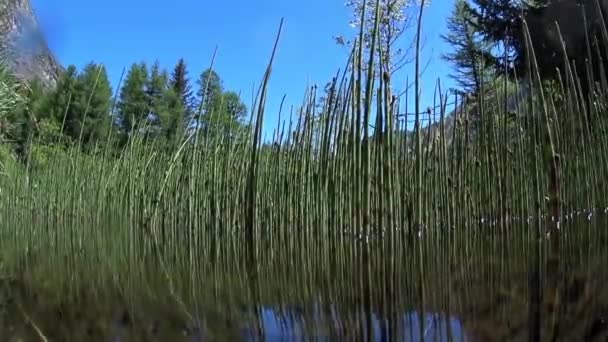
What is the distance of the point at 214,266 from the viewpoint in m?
1.86

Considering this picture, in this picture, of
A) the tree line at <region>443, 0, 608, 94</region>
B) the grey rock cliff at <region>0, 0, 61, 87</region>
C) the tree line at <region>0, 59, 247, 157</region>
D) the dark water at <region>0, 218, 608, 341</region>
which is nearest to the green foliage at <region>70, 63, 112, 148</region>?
the tree line at <region>0, 59, 247, 157</region>

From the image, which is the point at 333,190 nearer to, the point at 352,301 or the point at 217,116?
the point at 352,301

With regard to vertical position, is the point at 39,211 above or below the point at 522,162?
below

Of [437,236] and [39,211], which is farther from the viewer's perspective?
[39,211]

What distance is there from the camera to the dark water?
96 centimetres

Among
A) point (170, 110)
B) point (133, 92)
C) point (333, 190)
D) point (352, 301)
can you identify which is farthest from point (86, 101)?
point (352, 301)

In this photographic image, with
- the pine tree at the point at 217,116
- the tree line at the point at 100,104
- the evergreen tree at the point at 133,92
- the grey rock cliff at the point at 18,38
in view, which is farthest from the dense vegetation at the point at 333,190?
the evergreen tree at the point at 133,92

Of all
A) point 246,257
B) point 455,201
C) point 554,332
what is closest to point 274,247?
point 246,257

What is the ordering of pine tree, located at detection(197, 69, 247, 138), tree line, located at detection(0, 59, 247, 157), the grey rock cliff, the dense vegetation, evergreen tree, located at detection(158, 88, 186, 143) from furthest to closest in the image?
1. evergreen tree, located at detection(158, 88, 186, 143)
2. tree line, located at detection(0, 59, 247, 157)
3. the grey rock cliff
4. pine tree, located at detection(197, 69, 247, 138)
5. the dense vegetation

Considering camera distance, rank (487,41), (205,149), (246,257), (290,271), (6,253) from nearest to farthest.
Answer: (290,271), (246,257), (6,253), (205,149), (487,41)

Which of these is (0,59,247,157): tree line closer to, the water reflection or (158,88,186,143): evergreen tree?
(158,88,186,143): evergreen tree

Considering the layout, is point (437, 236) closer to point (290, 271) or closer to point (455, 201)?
point (455, 201)

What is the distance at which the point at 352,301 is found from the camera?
3.98 ft

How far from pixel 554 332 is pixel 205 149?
250 cm
